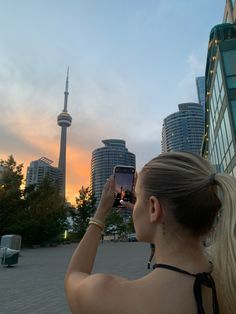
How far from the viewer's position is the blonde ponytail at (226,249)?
1294mm

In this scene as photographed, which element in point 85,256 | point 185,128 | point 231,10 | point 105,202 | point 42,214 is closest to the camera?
point 85,256

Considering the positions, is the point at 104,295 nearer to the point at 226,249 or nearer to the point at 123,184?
the point at 226,249

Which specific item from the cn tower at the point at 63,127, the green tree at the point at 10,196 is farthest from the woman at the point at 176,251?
the cn tower at the point at 63,127

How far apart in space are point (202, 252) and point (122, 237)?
77540mm

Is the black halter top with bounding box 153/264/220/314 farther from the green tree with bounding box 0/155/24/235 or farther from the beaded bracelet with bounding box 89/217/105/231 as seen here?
the green tree with bounding box 0/155/24/235

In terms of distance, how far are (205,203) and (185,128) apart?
4165 inches

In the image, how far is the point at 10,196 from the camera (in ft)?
114

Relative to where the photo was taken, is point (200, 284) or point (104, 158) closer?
point (200, 284)

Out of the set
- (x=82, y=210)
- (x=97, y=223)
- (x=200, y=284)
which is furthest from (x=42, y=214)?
(x=200, y=284)

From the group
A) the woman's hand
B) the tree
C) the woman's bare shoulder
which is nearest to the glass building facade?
the woman's hand

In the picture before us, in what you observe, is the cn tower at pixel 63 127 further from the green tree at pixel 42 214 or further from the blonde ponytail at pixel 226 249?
the blonde ponytail at pixel 226 249

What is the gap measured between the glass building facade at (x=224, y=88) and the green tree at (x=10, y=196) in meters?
22.6

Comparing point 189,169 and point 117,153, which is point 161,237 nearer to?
point 189,169

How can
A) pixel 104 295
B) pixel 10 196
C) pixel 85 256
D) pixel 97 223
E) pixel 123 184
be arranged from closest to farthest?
pixel 104 295 → pixel 85 256 → pixel 97 223 → pixel 123 184 → pixel 10 196
